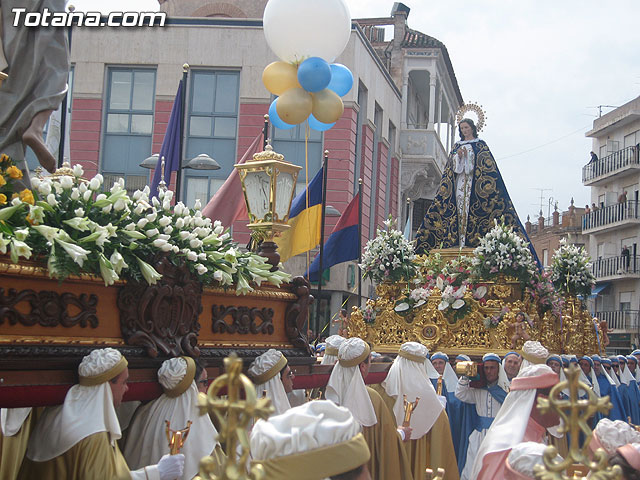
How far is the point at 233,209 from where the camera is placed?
11062mm

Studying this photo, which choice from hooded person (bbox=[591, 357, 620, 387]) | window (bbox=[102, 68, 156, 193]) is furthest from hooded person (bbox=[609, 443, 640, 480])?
window (bbox=[102, 68, 156, 193])

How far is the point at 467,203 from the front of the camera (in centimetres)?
1288

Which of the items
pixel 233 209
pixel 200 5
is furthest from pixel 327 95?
pixel 200 5

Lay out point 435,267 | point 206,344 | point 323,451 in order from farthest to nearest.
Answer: point 435,267, point 206,344, point 323,451

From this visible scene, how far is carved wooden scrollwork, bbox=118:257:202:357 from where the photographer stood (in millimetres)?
5042

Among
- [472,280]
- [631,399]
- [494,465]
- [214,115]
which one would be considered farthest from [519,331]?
[214,115]

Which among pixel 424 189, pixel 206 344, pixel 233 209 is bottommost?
pixel 206 344

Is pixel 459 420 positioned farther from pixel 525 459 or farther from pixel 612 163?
pixel 612 163

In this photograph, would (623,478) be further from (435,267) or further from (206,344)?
(435,267)

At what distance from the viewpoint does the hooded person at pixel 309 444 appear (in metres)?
2.79

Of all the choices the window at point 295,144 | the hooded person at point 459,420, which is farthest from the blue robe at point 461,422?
the window at point 295,144

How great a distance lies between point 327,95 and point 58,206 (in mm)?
4146

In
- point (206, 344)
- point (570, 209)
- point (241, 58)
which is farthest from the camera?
point (570, 209)

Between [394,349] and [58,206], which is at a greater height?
[58,206]
